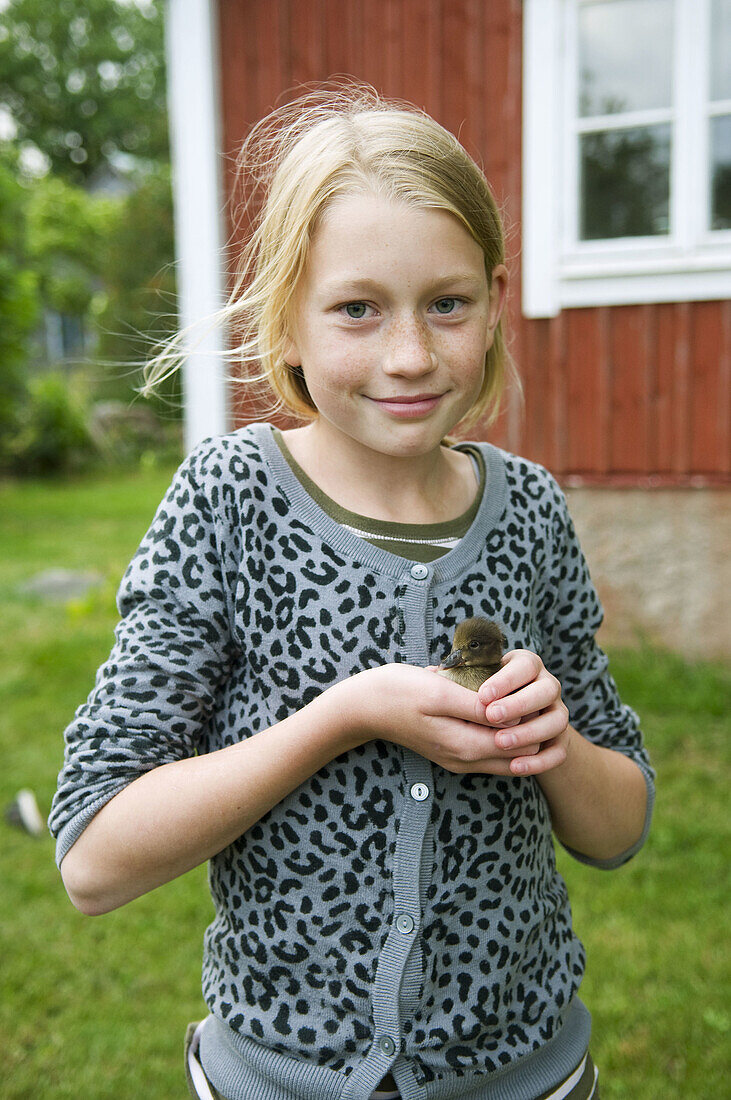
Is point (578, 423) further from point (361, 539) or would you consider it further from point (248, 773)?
point (248, 773)

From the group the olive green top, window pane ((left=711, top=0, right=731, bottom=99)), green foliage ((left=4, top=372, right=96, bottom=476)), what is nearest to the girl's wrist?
the olive green top

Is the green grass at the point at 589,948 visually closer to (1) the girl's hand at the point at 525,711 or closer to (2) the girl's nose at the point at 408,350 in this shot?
(1) the girl's hand at the point at 525,711

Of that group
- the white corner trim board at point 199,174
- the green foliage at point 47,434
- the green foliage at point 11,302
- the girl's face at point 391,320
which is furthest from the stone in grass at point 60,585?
the green foliage at point 47,434

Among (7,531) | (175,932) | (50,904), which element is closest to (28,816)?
(50,904)

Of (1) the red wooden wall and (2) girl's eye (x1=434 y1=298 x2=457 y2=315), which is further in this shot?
(1) the red wooden wall

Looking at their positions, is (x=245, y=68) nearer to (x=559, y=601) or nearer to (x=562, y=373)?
(x=562, y=373)

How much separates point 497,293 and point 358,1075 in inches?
42.8

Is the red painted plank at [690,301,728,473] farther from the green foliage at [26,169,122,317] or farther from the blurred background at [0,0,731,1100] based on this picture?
the green foliage at [26,169,122,317]

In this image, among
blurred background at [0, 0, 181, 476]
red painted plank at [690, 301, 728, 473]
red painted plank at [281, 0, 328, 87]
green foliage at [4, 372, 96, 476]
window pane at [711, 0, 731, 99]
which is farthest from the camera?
green foliage at [4, 372, 96, 476]

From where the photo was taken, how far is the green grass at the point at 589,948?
113 inches

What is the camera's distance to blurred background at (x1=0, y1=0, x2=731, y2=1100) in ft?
10.3

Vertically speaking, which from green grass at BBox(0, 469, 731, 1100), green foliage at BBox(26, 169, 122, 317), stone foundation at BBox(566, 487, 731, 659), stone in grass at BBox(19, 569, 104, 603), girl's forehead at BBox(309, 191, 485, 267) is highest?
green foliage at BBox(26, 169, 122, 317)

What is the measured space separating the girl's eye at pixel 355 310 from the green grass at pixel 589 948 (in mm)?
2386

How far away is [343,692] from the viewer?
47.2 inches
